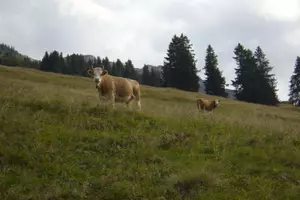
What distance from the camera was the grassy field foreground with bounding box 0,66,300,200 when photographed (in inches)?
250

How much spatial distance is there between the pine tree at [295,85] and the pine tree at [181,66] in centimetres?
1855

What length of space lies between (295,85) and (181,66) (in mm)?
21906

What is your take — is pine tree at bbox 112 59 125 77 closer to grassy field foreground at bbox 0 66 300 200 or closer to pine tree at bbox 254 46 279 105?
pine tree at bbox 254 46 279 105

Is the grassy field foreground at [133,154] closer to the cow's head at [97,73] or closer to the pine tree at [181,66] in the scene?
the cow's head at [97,73]

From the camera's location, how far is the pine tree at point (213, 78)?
214 ft

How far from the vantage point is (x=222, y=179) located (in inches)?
276

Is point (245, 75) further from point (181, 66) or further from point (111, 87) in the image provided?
point (111, 87)

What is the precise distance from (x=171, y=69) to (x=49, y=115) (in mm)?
54429

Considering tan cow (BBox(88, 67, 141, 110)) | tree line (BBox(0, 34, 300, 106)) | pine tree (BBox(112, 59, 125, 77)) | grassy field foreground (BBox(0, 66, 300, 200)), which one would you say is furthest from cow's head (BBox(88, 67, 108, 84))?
pine tree (BBox(112, 59, 125, 77))

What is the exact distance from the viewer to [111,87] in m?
14.8

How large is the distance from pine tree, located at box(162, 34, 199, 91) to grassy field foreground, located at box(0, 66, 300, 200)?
5016 centimetres

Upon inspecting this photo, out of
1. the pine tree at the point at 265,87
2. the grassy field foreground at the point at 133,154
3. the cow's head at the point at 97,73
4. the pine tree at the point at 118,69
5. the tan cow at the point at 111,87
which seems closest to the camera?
the grassy field foreground at the point at 133,154

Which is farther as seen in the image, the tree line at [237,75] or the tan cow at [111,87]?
the tree line at [237,75]

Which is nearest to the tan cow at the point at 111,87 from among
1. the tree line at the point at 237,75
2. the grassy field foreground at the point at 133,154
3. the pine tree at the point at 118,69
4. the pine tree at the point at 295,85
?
the grassy field foreground at the point at 133,154
